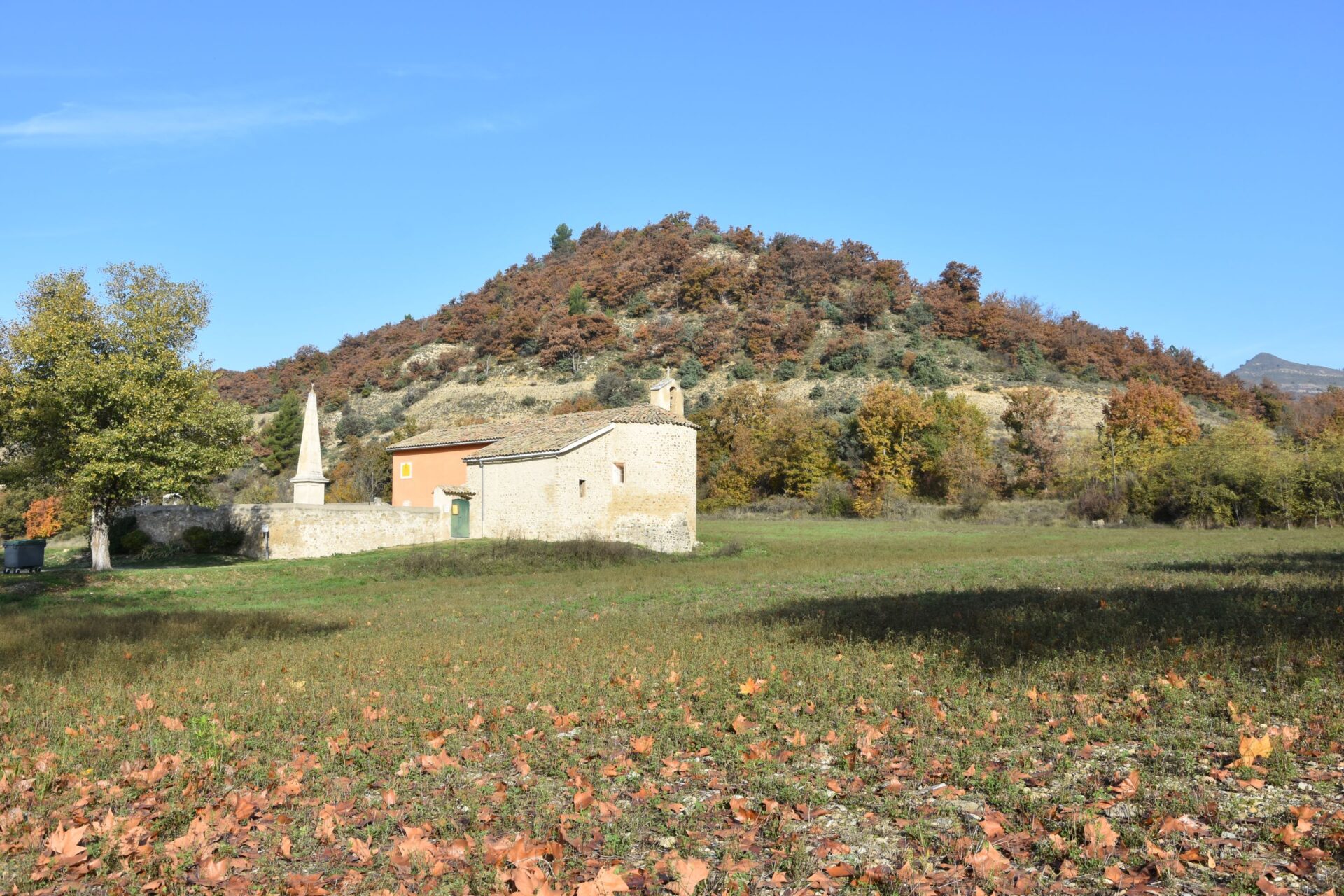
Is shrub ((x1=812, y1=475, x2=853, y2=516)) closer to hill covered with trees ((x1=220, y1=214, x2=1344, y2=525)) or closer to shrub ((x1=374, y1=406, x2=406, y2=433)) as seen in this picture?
hill covered with trees ((x1=220, y1=214, x2=1344, y2=525))

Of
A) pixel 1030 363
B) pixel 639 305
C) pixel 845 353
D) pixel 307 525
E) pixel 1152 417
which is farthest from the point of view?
pixel 639 305

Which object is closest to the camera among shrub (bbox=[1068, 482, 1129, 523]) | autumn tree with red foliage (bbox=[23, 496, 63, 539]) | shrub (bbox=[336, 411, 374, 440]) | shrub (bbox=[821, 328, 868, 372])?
shrub (bbox=[1068, 482, 1129, 523])

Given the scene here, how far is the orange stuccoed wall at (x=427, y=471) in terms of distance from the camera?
3881 cm

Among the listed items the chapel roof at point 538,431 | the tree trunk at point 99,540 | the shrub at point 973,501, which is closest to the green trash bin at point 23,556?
the tree trunk at point 99,540

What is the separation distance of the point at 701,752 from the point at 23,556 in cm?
2678

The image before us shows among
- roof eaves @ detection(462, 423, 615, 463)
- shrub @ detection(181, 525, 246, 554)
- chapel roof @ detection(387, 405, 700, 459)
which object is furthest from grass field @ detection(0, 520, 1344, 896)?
shrub @ detection(181, 525, 246, 554)

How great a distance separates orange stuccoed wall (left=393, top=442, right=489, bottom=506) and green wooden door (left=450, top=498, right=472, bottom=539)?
159 centimetres

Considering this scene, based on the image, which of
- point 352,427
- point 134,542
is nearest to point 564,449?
point 134,542

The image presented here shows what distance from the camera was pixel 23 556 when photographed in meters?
25.5

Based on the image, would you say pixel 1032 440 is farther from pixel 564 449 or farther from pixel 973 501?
pixel 564 449

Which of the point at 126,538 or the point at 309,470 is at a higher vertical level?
the point at 309,470

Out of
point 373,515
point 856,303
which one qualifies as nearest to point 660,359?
point 856,303

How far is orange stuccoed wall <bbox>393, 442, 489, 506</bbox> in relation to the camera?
3881 cm

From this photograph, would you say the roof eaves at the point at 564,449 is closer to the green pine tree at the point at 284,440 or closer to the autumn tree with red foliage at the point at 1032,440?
the autumn tree with red foliage at the point at 1032,440
